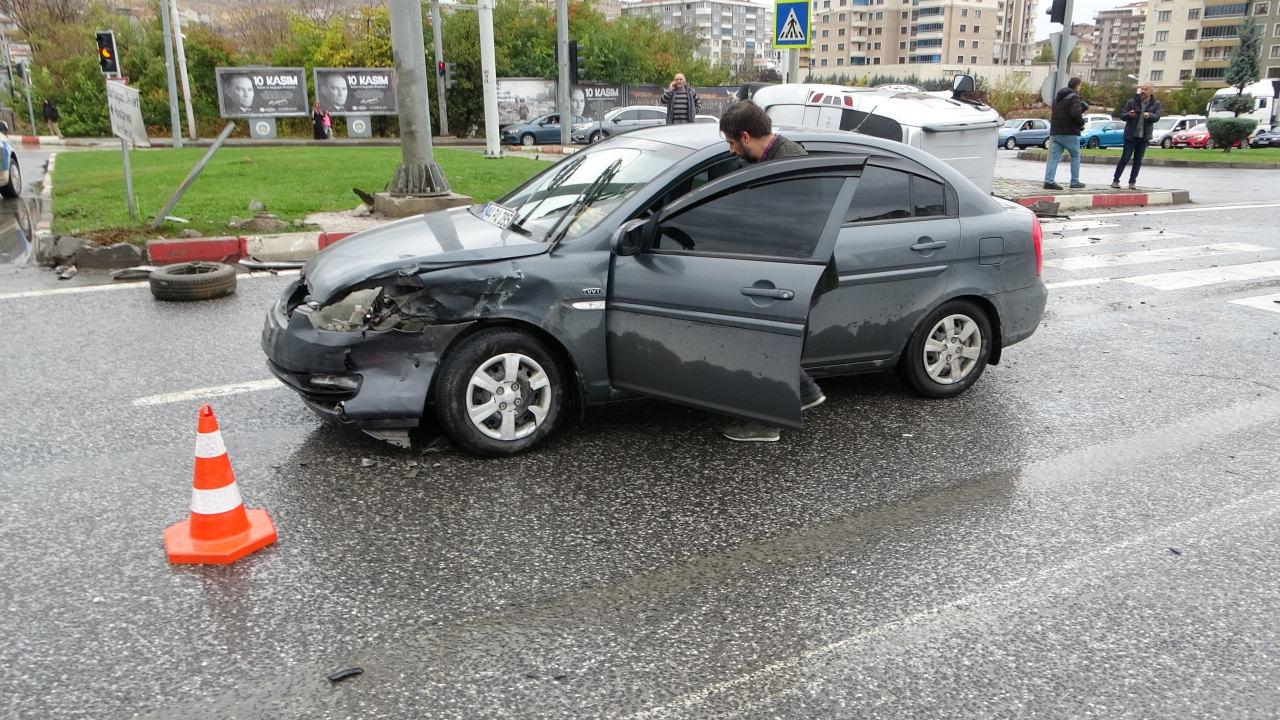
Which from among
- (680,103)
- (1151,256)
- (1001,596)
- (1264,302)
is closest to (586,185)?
(1001,596)

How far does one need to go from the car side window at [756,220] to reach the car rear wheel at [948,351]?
134cm

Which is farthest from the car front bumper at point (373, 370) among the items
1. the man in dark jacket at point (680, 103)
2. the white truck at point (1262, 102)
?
the white truck at point (1262, 102)

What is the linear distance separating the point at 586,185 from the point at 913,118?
8158mm

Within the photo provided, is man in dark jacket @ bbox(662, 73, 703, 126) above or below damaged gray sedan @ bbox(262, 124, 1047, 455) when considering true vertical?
above

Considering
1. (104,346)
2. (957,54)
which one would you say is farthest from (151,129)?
(957,54)

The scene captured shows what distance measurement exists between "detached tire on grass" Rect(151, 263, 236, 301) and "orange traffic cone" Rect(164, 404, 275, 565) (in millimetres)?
4613

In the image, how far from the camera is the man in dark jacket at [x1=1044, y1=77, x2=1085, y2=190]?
51.1 ft

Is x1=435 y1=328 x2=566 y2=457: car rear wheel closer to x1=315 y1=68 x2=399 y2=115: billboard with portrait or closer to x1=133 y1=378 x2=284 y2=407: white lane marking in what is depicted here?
x1=133 y1=378 x2=284 y2=407: white lane marking

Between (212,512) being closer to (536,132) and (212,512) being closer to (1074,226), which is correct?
(1074,226)

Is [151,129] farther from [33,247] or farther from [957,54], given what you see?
[957,54]

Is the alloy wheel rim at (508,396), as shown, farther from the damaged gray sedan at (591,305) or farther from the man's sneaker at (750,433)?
the man's sneaker at (750,433)

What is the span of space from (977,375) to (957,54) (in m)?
175

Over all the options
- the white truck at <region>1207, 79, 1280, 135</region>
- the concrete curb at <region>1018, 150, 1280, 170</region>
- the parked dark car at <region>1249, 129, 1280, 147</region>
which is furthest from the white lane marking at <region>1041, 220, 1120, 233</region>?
the white truck at <region>1207, 79, 1280, 135</region>

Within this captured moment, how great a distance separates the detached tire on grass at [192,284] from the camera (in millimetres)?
7789
